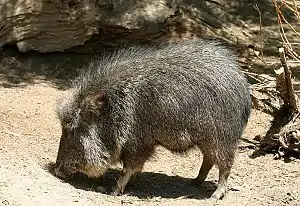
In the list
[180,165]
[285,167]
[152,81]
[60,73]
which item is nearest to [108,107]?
[152,81]

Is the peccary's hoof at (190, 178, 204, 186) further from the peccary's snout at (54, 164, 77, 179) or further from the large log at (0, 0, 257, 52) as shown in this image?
the large log at (0, 0, 257, 52)

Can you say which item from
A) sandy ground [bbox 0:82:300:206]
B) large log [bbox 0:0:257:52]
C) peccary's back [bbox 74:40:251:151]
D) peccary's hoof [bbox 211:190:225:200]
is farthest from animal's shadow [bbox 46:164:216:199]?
large log [bbox 0:0:257:52]

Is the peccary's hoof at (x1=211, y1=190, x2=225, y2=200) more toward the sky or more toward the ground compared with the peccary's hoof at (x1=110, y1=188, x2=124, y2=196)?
more toward the sky

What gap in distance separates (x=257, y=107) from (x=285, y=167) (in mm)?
954

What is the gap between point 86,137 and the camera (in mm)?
5910

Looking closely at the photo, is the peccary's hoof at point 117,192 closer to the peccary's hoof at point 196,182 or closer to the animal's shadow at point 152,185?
the animal's shadow at point 152,185

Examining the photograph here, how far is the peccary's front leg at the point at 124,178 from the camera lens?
19.4 ft

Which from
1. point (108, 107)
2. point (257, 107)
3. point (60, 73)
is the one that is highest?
point (108, 107)

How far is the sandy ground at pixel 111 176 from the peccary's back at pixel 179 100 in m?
0.55

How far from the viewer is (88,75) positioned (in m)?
6.12

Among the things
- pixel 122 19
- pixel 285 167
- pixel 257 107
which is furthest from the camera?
pixel 122 19

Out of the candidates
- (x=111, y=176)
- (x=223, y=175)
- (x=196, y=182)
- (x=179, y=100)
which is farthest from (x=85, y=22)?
(x=223, y=175)

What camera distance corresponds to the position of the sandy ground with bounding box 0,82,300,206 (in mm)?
5367

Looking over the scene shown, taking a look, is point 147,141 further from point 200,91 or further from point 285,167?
point 285,167
